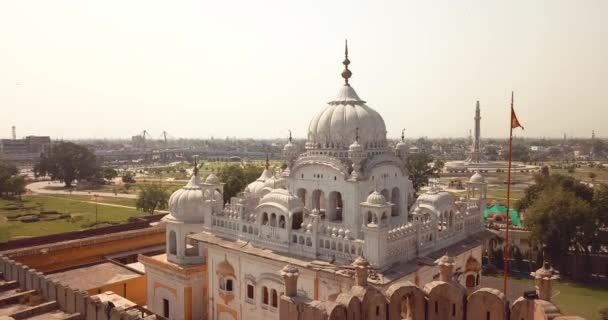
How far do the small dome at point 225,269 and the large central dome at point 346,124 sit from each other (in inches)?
251

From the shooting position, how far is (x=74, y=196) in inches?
2800

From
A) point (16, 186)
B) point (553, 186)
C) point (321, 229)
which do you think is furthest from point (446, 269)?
point (16, 186)

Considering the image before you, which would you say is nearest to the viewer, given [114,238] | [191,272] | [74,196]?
[191,272]

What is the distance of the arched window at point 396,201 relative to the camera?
819 inches

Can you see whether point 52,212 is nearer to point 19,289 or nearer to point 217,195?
point 217,195

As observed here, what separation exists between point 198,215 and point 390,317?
16.9 metres

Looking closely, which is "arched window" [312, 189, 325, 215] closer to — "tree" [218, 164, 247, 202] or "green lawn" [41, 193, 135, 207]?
"tree" [218, 164, 247, 202]

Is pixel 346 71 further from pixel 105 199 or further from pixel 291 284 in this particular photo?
pixel 105 199

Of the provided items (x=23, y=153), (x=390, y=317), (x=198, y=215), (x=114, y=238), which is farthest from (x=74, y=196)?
(x=23, y=153)

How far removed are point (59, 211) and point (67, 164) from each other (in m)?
31.5

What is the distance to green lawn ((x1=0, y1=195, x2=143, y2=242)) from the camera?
1718 inches

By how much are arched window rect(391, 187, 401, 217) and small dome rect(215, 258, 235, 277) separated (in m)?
7.61

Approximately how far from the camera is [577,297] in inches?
1038

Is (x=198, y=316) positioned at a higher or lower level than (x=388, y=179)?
lower
